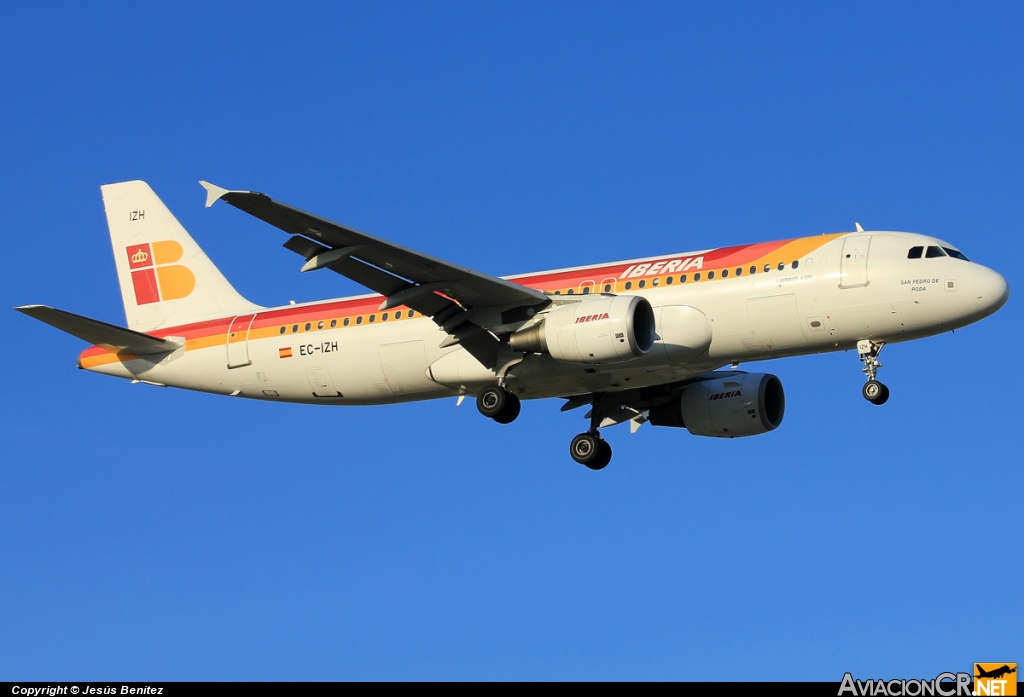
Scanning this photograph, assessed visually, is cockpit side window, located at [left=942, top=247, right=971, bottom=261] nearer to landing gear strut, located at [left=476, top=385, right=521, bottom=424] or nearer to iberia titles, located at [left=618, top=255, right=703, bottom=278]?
iberia titles, located at [left=618, top=255, right=703, bottom=278]

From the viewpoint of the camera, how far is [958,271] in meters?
31.4

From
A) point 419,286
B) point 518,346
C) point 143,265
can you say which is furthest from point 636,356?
point 143,265

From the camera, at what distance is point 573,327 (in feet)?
105

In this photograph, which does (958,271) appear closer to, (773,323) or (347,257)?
(773,323)

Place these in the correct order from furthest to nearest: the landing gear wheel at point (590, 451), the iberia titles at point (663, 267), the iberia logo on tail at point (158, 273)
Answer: the iberia logo on tail at point (158, 273) < the landing gear wheel at point (590, 451) < the iberia titles at point (663, 267)

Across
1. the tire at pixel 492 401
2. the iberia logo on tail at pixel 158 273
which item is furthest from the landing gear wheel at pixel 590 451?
the iberia logo on tail at pixel 158 273

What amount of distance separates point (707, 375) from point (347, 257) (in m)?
11.7

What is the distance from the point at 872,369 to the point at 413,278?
1109 cm

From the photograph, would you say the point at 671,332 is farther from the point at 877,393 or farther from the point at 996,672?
the point at 996,672

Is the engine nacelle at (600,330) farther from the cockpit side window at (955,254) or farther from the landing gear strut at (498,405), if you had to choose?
the cockpit side window at (955,254)

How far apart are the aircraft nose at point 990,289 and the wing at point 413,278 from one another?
33.1 ft

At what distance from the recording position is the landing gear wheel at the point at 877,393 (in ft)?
104

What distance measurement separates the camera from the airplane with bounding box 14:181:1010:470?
103 feet

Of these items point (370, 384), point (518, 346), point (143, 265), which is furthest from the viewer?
point (143, 265)
